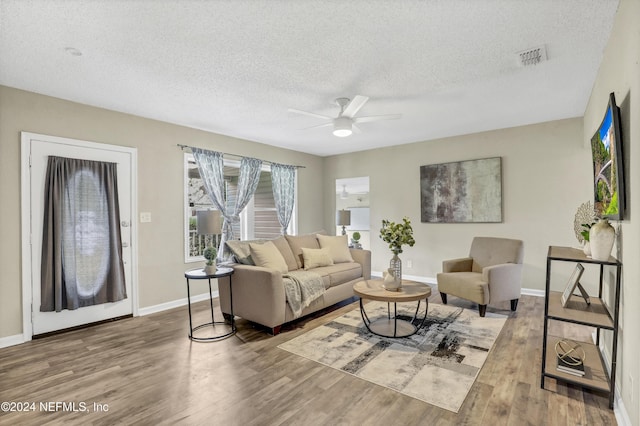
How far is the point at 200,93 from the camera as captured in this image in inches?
135

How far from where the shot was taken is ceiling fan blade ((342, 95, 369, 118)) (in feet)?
10.1

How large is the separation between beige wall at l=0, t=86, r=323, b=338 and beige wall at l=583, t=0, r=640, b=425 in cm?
463

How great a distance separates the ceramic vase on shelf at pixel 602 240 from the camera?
206 cm

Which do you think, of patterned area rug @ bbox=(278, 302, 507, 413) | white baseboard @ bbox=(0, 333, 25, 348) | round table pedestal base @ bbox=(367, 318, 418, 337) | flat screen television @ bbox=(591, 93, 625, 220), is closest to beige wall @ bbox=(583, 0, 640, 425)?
flat screen television @ bbox=(591, 93, 625, 220)

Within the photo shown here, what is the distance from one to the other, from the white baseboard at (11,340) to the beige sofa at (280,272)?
1.94 m

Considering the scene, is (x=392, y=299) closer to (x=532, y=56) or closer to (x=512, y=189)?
(x=532, y=56)

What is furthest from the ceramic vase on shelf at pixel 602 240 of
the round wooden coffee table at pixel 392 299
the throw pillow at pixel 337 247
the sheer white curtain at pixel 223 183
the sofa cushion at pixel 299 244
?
the sheer white curtain at pixel 223 183

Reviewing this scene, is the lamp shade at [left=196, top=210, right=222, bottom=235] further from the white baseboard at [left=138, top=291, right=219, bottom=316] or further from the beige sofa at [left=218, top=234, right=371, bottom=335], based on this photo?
the white baseboard at [left=138, top=291, right=219, bottom=316]

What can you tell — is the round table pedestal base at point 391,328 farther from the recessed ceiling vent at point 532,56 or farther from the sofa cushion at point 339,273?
the recessed ceiling vent at point 532,56

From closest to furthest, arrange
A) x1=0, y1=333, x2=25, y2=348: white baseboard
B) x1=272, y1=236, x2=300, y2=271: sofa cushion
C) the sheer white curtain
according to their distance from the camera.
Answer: x1=0, y1=333, x2=25, y2=348: white baseboard, x1=272, y1=236, x2=300, y2=271: sofa cushion, the sheer white curtain

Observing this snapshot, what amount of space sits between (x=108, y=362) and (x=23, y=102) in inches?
109

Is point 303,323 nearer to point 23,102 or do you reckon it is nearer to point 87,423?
point 87,423

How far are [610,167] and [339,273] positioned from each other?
2922 millimetres

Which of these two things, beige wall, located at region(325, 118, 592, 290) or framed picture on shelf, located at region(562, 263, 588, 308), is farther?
beige wall, located at region(325, 118, 592, 290)
